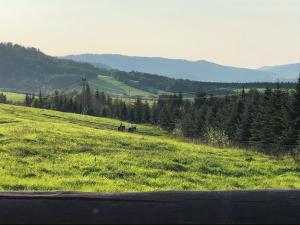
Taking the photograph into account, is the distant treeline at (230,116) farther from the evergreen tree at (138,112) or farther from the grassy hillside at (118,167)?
the grassy hillside at (118,167)

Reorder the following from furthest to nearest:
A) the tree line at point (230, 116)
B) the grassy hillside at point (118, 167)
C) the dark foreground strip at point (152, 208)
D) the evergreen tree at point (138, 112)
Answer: the evergreen tree at point (138, 112) < the tree line at point (230, 116) < the grassy hillside at point (118, 167) < the dark foreground strip at point (152, 208)

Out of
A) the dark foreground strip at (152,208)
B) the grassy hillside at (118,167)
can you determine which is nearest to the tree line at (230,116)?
the grassy hillside at (118,167)

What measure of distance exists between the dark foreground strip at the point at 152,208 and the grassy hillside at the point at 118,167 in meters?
13.3

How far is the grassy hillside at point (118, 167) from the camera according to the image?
61.7 feet

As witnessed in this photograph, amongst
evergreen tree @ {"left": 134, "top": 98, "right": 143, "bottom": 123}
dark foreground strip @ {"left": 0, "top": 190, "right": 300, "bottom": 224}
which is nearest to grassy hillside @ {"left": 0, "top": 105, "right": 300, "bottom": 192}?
dark foreground strip @ {"left": 0, "top": 190, "right": 300, "bottom": 224}

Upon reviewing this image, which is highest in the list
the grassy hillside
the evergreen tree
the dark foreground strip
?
the dark foreground strip

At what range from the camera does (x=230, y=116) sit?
83000 millimetres

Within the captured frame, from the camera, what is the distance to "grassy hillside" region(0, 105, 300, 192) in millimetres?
18812

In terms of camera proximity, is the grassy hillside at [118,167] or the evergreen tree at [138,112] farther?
the evergreen tree at [138,112]

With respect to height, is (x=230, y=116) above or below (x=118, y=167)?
below

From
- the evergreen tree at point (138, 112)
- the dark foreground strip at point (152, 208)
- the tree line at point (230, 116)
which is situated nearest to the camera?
the dark foreground strip at point (152, 208)

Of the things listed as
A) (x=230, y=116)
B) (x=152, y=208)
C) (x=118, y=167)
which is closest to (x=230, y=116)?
(x=230, y=116)

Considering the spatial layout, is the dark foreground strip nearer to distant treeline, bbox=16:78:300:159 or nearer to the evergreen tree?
distant treeline, bbox=16:78:300:159

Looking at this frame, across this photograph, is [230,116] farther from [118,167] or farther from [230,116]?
[118,167]
